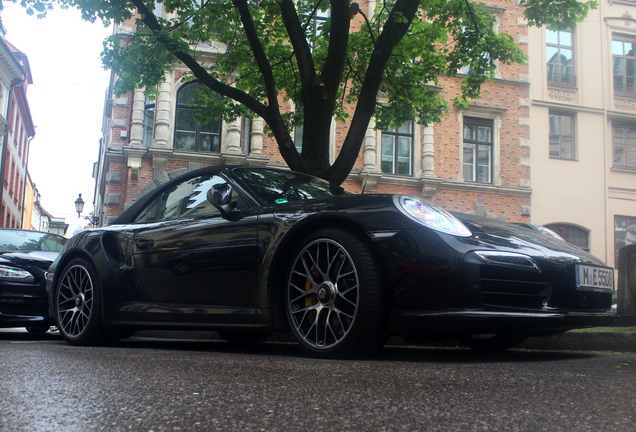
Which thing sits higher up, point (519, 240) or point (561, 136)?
point (561, 136)

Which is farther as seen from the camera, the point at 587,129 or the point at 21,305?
the point at 587,129

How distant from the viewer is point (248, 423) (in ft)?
5.67

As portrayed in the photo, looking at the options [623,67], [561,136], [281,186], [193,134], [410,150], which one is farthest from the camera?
[623,67]

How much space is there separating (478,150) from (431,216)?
1878 centimetres

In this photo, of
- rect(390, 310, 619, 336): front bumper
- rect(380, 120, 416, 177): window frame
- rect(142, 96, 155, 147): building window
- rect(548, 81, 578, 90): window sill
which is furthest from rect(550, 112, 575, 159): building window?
rect(390, 310, 619, 336): front bumper

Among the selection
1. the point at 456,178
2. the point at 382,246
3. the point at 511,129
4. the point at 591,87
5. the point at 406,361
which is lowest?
the point at 406,361

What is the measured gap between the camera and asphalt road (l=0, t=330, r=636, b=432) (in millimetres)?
1745

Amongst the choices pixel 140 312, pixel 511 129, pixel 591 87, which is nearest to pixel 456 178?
pixel 511 129

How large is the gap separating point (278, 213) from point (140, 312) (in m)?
1.46

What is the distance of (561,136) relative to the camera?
22234 mm

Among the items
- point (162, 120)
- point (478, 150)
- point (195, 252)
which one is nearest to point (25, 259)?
point (195, 252)

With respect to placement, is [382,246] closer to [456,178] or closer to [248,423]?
[248,423]

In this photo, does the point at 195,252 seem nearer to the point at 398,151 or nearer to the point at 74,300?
the point at 74,300

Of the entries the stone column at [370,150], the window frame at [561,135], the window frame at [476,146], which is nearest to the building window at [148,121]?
the stone column at [370,150]
